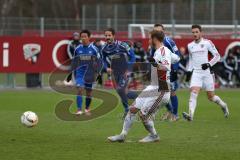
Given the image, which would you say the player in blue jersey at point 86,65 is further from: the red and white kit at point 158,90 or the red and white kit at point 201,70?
the red and white kit at point 158,90

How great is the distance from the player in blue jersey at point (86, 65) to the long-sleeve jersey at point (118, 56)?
36cm

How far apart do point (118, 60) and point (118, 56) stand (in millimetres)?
199

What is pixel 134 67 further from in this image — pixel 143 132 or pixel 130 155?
pixel 130 155

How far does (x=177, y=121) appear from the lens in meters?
17.4

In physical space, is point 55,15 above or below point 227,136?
above

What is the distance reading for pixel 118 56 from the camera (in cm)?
1920

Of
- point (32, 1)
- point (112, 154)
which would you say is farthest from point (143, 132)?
point (32, 1)

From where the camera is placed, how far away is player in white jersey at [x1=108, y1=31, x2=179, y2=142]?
42.8 ft

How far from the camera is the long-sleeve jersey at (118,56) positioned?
18.8 m

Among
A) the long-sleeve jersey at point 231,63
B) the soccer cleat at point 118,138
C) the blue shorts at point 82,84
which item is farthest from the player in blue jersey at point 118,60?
the long-sleeve jersey at point 231,63

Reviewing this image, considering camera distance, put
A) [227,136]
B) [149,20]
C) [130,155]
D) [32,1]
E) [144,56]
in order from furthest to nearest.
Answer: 1. [32,1]
2. [149,20]
3. [144,56]
4. [227,136]
5. [130,155]

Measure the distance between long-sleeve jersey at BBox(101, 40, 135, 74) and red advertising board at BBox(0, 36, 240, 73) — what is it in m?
10.8

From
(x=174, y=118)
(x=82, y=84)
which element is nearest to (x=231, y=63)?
(x=82, y=84)

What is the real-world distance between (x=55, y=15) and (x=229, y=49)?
1532 inches
